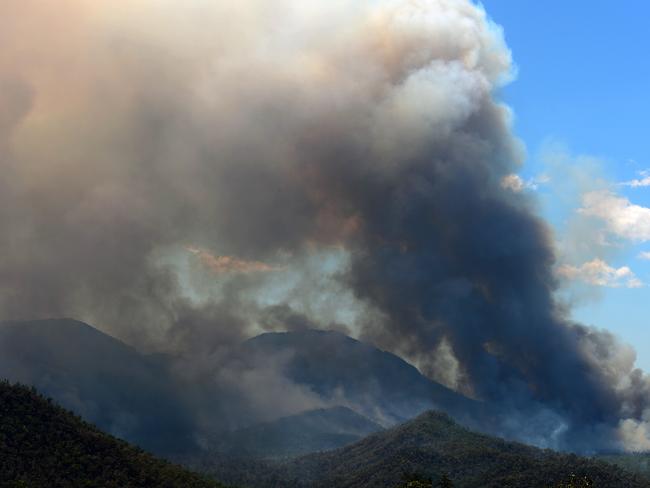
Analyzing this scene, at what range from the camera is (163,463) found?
165 metres

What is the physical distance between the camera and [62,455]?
14250cm

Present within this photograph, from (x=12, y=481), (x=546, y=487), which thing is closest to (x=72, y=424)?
(x=12, y=481)

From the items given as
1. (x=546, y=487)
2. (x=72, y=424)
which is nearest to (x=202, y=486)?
(x=72, y=424)

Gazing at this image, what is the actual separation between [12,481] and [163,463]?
44.2 m

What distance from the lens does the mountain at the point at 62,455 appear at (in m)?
134

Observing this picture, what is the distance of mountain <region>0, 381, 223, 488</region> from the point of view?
133625mm

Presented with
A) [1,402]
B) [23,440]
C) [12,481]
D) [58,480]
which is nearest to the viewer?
[12,481]

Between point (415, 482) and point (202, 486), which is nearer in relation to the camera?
point (415, 482)

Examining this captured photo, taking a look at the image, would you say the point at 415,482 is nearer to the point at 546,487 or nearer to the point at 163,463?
the point at 163,463

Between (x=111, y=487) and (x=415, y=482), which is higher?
(x=415, y=482)

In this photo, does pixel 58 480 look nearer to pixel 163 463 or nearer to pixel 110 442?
pixel 110 442

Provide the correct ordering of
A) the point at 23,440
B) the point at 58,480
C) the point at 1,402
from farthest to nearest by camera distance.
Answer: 1. the point at 1,402
2. the point at 23,440
3. the point at 58,480

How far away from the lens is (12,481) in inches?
4909

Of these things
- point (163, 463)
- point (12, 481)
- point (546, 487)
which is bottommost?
point (12, 481)
